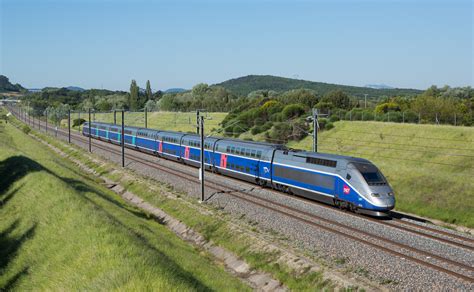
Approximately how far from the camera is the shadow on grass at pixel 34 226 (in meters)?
17.3

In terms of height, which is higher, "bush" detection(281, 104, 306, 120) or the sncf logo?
"bush" detection(281, 104, 306, 120)

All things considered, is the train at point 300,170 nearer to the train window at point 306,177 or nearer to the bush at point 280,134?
the train window at point 306,177

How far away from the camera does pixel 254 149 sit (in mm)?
39844

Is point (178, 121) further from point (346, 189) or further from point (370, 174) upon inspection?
point (370, 174)

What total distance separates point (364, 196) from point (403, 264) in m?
7.98

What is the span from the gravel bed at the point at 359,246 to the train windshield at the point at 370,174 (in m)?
2.41

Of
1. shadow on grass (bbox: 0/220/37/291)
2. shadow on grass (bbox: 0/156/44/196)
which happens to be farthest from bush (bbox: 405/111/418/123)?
shadow on grass (bbox: 0/220/37/291)

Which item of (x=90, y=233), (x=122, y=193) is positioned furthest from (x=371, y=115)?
(x=90, y=233)

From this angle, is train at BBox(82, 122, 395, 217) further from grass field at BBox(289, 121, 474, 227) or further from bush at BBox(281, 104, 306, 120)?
bush at BBox(281, 104, 306, 120)

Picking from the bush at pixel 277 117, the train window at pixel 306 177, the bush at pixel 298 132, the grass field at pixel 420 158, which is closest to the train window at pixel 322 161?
the train window at pixel 306 177

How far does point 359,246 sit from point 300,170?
11526 millimetres

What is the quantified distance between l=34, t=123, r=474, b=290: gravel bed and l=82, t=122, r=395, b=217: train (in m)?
1.03

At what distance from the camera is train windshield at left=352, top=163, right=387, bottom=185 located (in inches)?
1092

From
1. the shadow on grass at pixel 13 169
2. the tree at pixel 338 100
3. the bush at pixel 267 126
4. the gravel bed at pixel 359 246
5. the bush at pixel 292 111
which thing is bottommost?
the gravel bed at pixel 359 246
